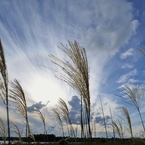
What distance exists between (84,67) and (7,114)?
1806 millimetres

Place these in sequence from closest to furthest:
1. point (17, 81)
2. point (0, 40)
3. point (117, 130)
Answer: point (0, 40) → point (17, 81) → point (117, 130)

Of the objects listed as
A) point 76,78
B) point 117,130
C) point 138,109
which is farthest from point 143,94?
point 76,78

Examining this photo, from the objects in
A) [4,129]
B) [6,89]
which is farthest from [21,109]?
[4,129]

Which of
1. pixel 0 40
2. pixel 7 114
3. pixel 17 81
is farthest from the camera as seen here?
pixel 17 81

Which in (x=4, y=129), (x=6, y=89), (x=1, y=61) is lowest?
(x=4, y=129)

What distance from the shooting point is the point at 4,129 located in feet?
25.1

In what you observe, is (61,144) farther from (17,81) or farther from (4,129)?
(17,81)

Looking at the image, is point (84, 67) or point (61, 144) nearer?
point (84, 67)

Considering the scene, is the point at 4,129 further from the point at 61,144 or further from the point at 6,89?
the point at 6,89

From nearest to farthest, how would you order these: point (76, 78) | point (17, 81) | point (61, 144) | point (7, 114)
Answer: point (76, 78), point (7, 114), point (17, 81), point (61, 144)

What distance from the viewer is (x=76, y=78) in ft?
8.78

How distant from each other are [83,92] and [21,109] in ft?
9.48

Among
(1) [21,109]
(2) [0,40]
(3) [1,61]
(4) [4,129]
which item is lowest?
(4) [4,129]

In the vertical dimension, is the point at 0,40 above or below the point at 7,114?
above
